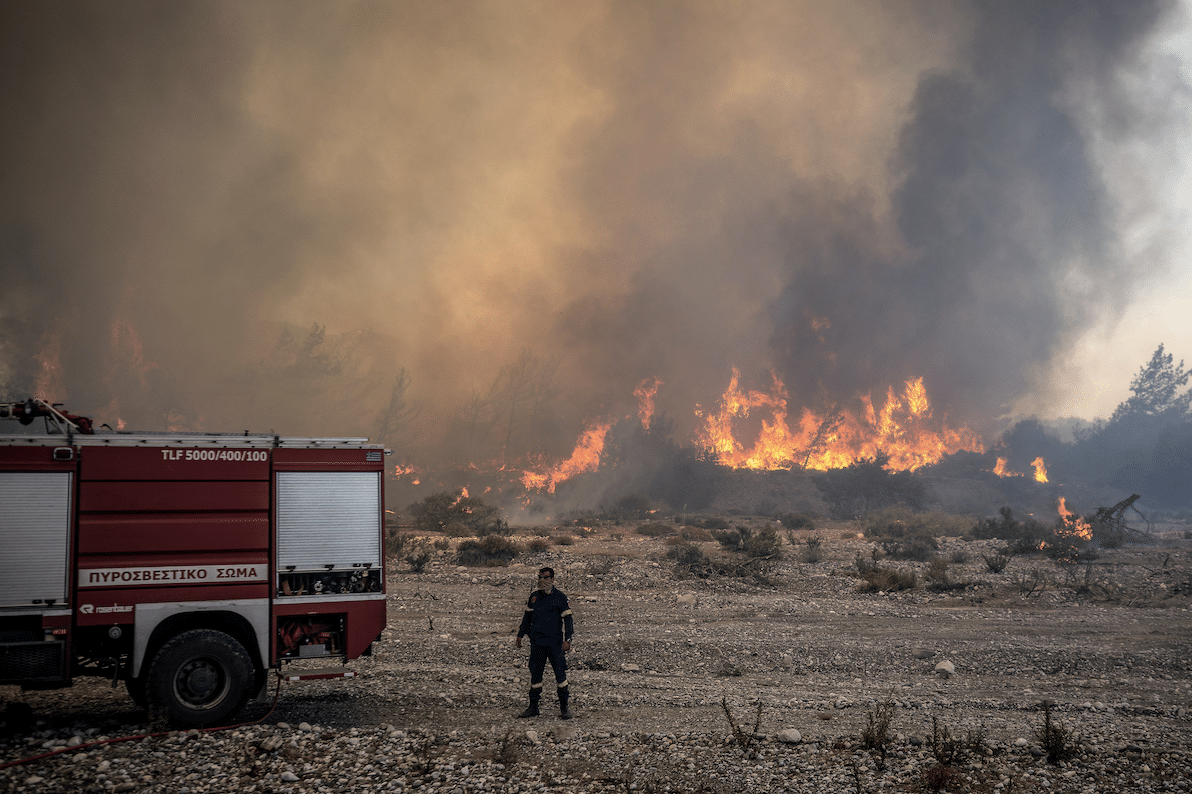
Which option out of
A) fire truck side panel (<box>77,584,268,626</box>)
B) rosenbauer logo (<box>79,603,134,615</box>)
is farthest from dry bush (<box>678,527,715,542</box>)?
rosenbauer logo (<box>79,603,134,615</box>)

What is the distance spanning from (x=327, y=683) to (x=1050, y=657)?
13.0 meters

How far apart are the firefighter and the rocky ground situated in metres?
0.35

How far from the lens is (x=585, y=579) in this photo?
70.4 ft

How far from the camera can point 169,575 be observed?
7.43m

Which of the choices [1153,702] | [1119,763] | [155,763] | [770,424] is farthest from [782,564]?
[770,424]

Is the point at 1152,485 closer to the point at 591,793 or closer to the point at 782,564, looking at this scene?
the point at 782,564

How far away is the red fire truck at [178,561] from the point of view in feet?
23.4

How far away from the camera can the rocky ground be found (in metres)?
6.64

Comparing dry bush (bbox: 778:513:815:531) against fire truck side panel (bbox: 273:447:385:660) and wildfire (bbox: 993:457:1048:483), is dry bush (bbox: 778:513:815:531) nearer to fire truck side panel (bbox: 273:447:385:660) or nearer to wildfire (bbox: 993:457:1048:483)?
fire truck side panel (bbox: 273:447:385:660)

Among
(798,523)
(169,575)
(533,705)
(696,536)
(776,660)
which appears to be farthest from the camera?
(798,523)

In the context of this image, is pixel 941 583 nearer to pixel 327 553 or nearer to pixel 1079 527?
pixel 327 553

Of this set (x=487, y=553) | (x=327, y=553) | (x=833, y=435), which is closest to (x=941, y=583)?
(x=487, y=553)

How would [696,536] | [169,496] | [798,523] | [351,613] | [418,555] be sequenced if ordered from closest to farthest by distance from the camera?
[169,496] < [351,613] < [418,555] < [696,536] < [798,523]

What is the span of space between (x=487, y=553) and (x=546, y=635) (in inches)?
685
